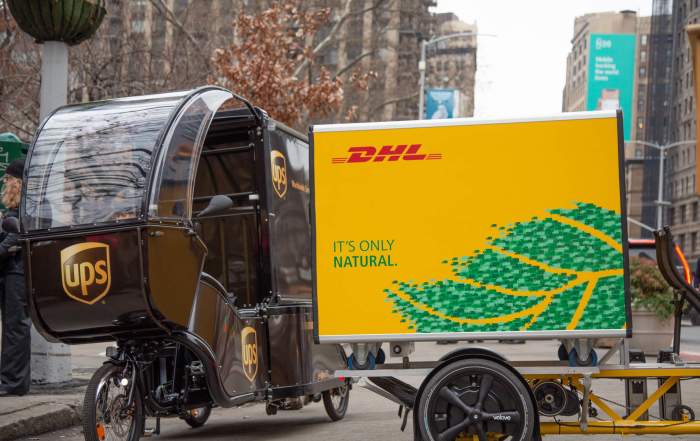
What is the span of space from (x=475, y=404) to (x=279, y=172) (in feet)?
10.5

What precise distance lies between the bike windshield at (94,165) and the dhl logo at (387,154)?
1.32 metres

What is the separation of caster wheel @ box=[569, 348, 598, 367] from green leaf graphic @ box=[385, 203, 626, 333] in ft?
0.86

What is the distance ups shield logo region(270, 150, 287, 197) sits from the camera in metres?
8.94

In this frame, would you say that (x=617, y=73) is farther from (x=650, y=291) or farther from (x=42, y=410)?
(x=42, y=410)

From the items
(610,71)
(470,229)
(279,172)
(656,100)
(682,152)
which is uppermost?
(610,71)

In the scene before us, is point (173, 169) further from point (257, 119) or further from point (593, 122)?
point (593, 122)

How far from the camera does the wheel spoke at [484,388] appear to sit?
6565 mm

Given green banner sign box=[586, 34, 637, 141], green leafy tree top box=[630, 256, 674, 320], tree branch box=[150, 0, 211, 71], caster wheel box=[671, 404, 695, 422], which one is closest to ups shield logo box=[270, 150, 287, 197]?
caster wheel box=[671, 404, 695, 422]

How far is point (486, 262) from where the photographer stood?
6.68 metres

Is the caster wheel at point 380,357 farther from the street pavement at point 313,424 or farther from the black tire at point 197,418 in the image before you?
the black tire at point 197,418

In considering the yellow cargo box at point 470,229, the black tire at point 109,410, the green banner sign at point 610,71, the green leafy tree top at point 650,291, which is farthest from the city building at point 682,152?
the black tire at point 109,410

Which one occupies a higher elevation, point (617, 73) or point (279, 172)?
point (617, 73)

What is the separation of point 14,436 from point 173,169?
2.68 meters

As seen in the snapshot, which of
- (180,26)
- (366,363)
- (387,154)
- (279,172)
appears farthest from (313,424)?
(180,26)
